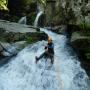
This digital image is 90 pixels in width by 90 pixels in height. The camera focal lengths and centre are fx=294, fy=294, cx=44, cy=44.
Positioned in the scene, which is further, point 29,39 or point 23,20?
point 23,20

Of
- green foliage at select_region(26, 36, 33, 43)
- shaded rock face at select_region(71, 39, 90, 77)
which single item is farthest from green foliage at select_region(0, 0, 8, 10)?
shaded rock face at select_region(71, 39, 90, 77)

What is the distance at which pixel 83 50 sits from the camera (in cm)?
1711

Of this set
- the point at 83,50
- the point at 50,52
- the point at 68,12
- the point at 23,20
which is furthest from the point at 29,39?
the point at 23,20

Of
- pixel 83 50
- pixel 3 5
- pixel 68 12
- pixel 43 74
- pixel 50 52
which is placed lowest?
pixel 43 74

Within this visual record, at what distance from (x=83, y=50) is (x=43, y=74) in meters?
3.06

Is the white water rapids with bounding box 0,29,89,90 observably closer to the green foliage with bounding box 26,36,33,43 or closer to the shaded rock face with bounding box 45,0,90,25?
the green foliage with bounding box 26,36,33,43

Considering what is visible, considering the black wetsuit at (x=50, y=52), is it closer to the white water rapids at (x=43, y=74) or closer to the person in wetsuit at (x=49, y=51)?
the person in wetsuit at (x=49, y=51)

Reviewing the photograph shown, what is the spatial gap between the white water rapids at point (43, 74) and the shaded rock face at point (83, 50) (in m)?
0.35

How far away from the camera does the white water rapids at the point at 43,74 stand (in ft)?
49.0

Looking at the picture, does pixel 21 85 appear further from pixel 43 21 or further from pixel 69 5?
pixel 43 21

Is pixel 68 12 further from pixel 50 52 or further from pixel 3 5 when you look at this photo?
pixel 3 5

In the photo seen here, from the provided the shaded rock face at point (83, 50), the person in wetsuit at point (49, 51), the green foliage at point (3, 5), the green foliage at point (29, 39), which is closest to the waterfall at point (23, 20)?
the green foliage at point (3, 5)

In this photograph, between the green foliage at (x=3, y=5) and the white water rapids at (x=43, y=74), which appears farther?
the green foliage at (x=3, y=5)

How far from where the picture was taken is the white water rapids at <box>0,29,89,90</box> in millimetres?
14945
